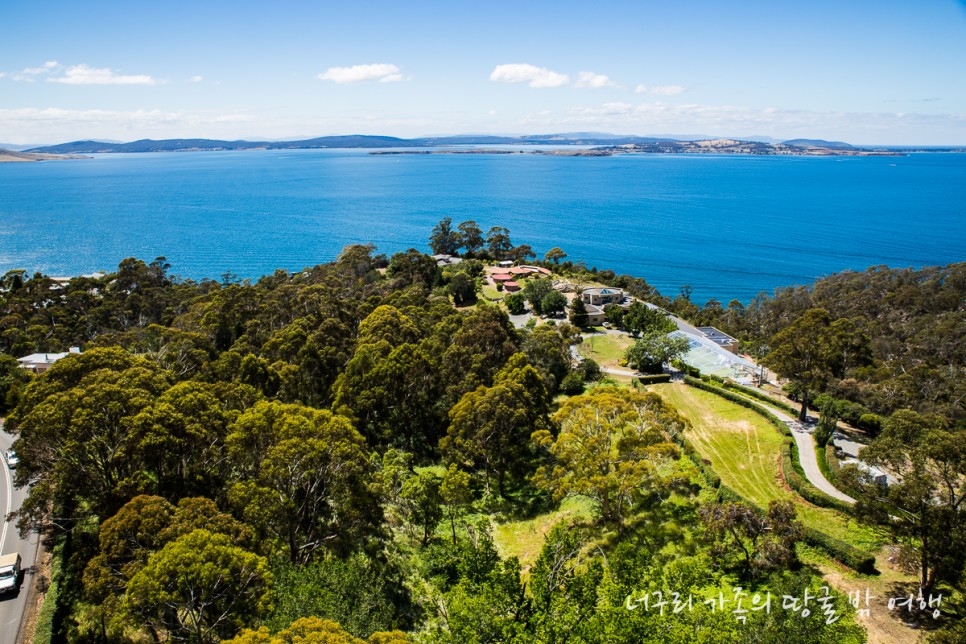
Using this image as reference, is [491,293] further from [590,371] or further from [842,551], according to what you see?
[842,551]

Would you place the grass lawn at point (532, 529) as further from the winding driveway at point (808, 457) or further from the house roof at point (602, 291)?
the house roof at point (602, 291)

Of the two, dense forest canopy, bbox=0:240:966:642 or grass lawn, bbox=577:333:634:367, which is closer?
dense forest canopy, bbox=0:240:966:642

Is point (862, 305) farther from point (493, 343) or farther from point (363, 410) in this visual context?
point (363, 410)

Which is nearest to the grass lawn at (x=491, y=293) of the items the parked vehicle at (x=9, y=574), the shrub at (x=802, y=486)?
the shrub at (x=802, y=486)

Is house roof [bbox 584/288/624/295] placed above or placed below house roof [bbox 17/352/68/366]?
above

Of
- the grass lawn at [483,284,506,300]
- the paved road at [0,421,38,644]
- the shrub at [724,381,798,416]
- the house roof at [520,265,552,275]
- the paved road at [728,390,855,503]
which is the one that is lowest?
the paved road at [728,390,855,503]

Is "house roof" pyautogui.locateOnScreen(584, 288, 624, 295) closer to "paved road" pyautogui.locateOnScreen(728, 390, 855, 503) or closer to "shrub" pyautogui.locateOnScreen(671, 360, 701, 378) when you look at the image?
"shrub" pyautogui.locateOnScreen(671, 360, 701, 378)

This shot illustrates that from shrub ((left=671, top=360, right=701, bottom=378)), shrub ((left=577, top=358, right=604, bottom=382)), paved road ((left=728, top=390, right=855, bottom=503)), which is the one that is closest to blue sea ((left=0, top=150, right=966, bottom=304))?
shrub ((left=671, top=360, right=701, bottom=378))
